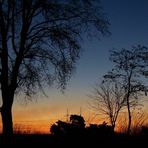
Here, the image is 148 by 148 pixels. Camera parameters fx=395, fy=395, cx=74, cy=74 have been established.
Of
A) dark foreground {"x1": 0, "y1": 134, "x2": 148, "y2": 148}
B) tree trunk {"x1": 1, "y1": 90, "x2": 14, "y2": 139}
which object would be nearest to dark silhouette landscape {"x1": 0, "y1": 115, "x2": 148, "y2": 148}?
dark foreground {"x1": 0, "y1": 134, "x2": 148, "y2": 148}

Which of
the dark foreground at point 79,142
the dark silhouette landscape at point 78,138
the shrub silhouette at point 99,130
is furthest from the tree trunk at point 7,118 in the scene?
the shrub silhouette at point 99,130

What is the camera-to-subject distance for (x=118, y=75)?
32250mm

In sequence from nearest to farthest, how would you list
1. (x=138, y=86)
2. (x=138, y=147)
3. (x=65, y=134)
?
1. (x=138, y=147)
2. (x=65, y=134)
3. (x=138, y=86)

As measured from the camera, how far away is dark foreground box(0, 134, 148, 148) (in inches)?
647

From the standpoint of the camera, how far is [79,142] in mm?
16953

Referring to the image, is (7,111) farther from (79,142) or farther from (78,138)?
(79,142)

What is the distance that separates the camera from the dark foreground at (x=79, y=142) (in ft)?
53.9

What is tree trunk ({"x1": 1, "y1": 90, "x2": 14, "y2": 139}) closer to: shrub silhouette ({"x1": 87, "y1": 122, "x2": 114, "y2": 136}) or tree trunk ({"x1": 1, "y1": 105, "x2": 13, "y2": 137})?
tree trunk ({"x1": 1, "y1": 105, "x2": 13, "y2": 137})

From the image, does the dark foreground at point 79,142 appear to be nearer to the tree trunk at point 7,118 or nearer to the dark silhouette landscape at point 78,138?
the dark silhouette landscape at point 78,138

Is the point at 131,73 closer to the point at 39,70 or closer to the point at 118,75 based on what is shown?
the point at 118,75

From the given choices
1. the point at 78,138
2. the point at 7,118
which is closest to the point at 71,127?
the point at 78,138

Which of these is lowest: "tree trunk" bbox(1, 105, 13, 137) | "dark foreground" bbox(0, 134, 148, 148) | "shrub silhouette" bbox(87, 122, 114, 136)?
"dark foreground" bbox(0, 134, 148, 148)

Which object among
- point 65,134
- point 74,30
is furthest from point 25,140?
point 74,30

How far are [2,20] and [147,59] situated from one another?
13.3 m
